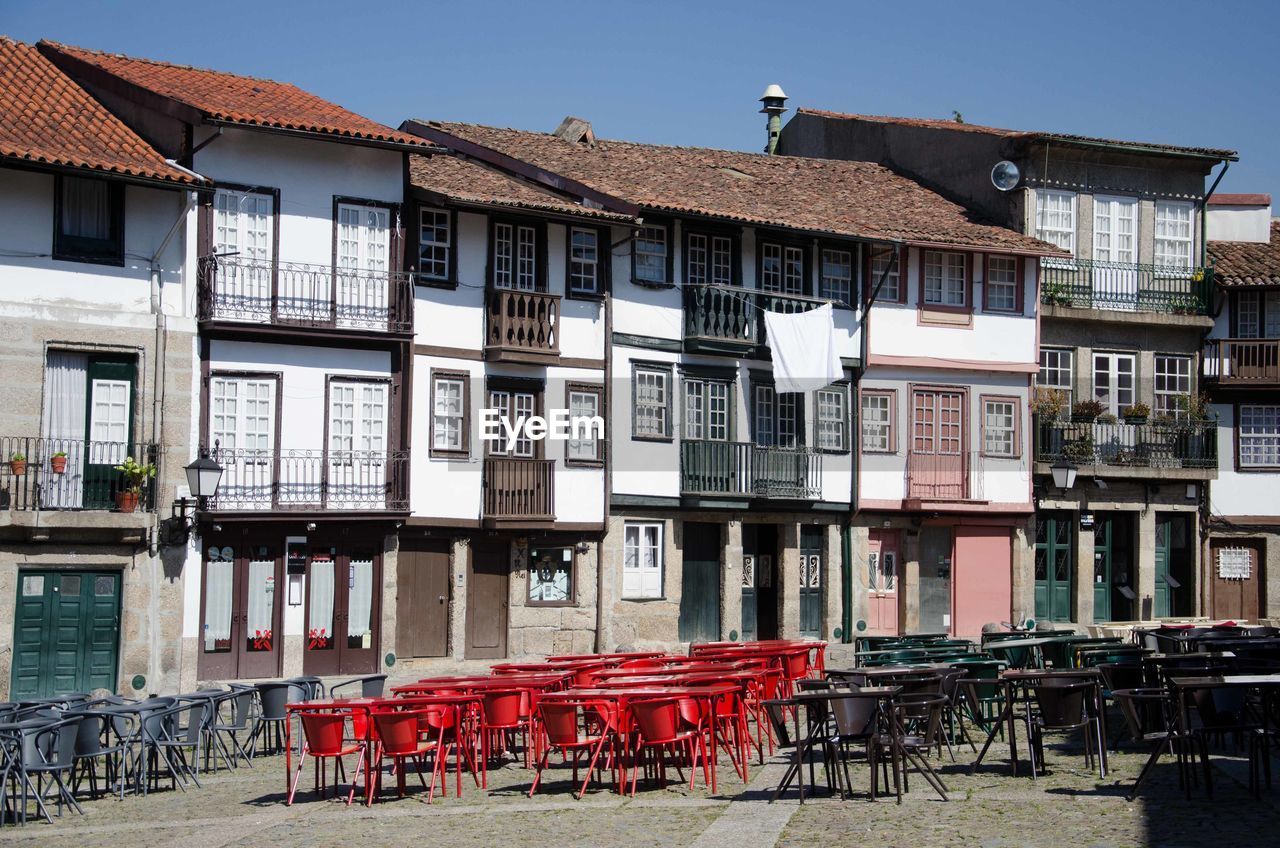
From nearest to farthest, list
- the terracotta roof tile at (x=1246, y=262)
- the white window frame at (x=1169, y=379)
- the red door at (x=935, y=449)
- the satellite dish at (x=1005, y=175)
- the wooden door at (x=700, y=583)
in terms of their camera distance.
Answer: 1. the wooden door at (x=700, y=583)
2. the red door at (x=935, y=449)
3. the satellite dish at (x=1005, y=175)
4. the white window frame at (x=1169, y=379)
5. the terracotta roof tile at (x=1246, y=262)

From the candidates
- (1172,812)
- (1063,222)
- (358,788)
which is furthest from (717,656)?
(1063,222)

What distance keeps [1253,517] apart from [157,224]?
25.5 meters

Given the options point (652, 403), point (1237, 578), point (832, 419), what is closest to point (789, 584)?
point (832, 419)

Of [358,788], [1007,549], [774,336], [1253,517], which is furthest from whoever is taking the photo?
[1253,517]

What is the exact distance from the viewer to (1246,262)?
43094mm

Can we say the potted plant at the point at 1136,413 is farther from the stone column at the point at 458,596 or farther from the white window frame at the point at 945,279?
the stone column at the point at 458,596

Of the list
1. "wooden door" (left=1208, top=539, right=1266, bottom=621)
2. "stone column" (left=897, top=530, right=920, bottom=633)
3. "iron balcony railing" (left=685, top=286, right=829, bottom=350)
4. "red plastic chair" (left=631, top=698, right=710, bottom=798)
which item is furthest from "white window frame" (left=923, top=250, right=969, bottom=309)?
"red plastic chair" (left=631, top=698, right=710, bottom=798)

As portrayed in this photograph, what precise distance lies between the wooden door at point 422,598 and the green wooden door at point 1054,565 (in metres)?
13.9

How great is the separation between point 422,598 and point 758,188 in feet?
40.2

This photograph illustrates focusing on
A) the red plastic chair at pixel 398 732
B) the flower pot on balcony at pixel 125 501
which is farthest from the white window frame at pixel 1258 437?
the red plastic chair at pixel 398 732

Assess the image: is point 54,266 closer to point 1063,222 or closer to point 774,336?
point 774,336

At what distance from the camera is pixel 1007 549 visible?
A: 3981cm

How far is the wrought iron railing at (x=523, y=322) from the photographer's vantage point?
32938 mm

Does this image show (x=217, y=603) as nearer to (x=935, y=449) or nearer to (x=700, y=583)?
(x=700, y=583)
